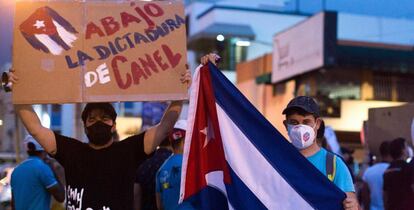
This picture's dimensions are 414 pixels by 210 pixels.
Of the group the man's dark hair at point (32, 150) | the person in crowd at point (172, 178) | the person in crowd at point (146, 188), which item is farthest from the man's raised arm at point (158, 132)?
the man's dark hair at point (32, 150)

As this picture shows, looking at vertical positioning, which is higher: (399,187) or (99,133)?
(99,133)

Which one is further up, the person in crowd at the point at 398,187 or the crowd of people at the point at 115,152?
the crowd of people at the point at 115,152

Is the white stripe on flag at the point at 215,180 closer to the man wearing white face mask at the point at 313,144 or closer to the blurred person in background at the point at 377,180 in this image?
the man wearing white face mask at the point at 313,144

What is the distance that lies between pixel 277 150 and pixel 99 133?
1.14m

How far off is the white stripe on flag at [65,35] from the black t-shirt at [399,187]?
11.0 ft

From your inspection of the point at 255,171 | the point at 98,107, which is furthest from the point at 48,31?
the point at 255,171

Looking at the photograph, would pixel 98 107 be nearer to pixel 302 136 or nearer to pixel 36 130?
pixel 36 130

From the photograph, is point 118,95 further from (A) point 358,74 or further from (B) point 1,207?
(A) point 358,74

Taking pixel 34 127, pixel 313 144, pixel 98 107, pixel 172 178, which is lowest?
pixel 172 178

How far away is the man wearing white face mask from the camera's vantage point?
14.1ft

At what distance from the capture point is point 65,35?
464 centimetres

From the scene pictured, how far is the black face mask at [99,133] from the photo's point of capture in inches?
178

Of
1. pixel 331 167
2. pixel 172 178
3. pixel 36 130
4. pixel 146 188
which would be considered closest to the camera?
pixel 331 167

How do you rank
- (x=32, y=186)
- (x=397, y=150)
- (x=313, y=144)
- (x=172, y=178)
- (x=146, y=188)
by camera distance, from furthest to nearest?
(x=397, y=150), (x=32, y=186), (x=146, y=188), (x=172, y=178), (x=313, y=144)
